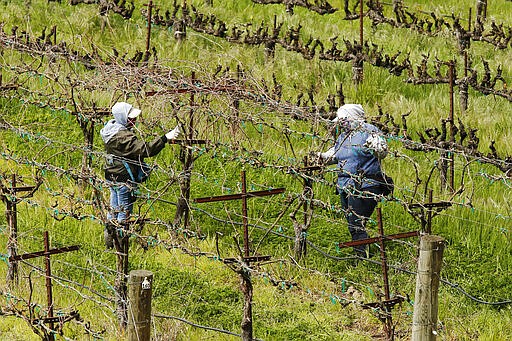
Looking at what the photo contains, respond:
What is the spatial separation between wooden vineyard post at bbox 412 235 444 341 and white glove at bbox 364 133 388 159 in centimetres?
306

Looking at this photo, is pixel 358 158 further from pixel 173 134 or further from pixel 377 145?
pixel 173 134

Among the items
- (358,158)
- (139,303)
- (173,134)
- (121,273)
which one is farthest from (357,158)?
(139,303)

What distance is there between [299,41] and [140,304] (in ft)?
30.5

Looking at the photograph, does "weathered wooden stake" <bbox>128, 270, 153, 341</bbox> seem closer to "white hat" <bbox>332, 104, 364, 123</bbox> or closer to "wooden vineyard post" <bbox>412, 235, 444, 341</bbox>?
"wooden vineyard post" <bbox>412, 235, 444, 341</bbox>

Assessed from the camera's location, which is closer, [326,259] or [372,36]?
[326,259]

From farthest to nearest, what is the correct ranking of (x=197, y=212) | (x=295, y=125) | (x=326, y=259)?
1. (x=295, y=125)
2. (x=197, y=212)
3. (x=326, y=259)

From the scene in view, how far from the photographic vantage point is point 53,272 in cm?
813

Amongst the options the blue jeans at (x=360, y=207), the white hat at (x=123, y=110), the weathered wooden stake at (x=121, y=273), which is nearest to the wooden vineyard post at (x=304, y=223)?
the blue jeans at (x=360, y=207)

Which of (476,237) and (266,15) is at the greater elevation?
(266,15)

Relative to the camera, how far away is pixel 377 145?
8.34 m

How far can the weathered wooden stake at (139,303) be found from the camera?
5297mm

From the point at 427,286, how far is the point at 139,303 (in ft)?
4.67

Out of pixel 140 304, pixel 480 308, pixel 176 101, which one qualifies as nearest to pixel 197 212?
pixel 176 101

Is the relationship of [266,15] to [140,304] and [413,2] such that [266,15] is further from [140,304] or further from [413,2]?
[140,304]
